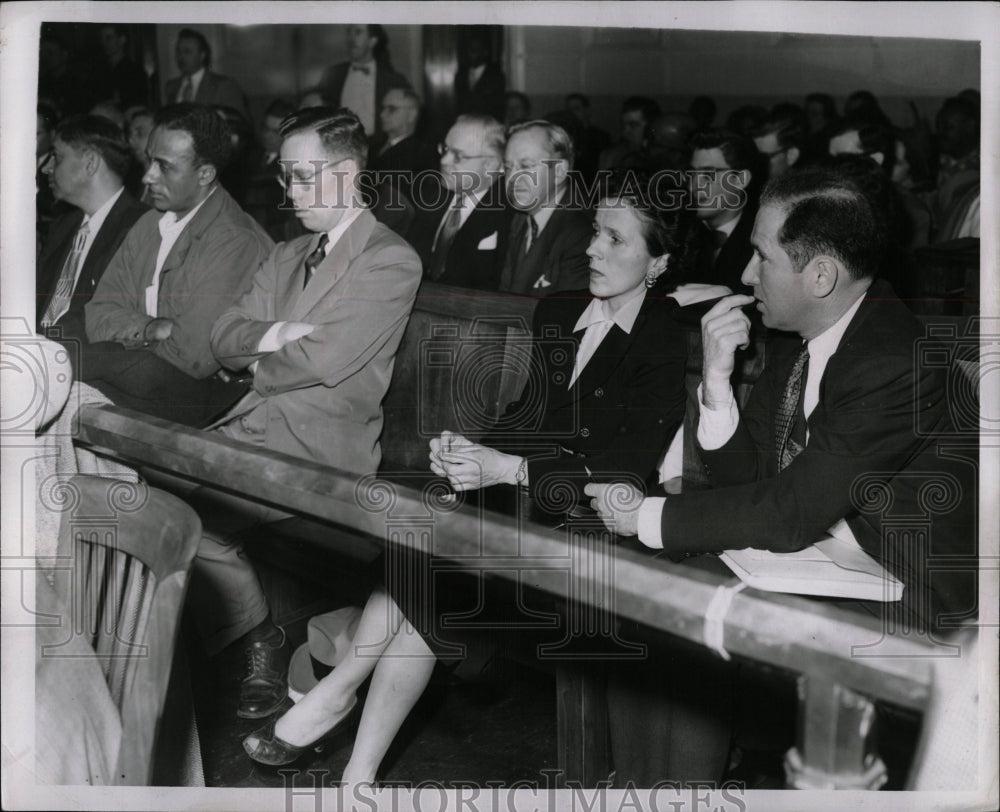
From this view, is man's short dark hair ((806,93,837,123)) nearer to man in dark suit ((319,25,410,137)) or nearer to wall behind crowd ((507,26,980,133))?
wall behind crowd ((507,26,980,133))

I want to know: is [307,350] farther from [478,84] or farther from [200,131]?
[478,84]

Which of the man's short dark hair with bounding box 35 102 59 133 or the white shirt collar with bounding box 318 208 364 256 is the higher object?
the man's short dark hair with bounding box 35 102 59 133

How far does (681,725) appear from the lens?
224 cm

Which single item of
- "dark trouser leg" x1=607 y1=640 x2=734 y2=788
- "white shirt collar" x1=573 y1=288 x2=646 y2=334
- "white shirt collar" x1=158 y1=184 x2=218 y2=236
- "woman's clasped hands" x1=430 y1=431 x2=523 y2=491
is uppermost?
"white shirt collar" x1=158 y1=184 x2=218 y2=236

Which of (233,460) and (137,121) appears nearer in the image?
(233,460)

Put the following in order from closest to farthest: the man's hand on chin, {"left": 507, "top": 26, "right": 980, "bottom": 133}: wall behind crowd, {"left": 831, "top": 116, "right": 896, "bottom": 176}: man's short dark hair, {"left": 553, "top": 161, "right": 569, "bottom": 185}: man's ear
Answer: the man's hand on chin → {"left": 507, "top": 26, "right": 980, "bottom": 133}: wall behind crowd → {"left": 553, "top": 161, "right": 569, "bottom": 185}: man's ear → {"left": 831, "top": 116, "right": 896, "bottom": 176}: man's short dark hair

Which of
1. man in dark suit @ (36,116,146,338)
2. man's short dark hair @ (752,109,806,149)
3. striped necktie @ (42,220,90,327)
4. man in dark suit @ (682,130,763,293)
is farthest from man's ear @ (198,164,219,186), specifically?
man's short dark hair @ (752,109,806,149)

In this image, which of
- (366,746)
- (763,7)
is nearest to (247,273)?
(366,746)

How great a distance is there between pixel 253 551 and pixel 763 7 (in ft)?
5.58

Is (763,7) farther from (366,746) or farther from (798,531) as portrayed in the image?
(366,746)

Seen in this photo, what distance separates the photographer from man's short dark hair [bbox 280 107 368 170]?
240cm

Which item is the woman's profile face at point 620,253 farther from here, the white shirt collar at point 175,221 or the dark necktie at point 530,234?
the white shirt collar at point 175,221

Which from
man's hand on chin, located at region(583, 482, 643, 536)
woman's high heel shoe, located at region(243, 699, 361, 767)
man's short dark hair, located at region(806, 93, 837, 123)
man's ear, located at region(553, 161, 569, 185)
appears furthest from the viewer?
man's short dark hair, located at region(806, 93, 837, 123)

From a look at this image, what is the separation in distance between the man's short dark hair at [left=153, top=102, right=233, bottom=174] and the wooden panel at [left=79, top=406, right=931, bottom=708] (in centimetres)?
64
